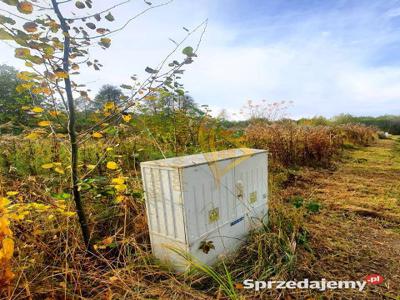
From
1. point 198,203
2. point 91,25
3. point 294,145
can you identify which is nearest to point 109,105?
point 91,25

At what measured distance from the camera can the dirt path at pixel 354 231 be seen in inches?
71.2

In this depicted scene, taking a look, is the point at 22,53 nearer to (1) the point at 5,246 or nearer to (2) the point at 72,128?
→ (2) the point at 72,128

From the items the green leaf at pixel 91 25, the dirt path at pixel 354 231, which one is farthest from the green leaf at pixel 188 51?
the dirt path at pixel 354 231

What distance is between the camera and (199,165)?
1646 millimetres

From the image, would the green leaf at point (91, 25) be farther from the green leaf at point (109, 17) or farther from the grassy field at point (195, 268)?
the grassy field at point (195, 268)

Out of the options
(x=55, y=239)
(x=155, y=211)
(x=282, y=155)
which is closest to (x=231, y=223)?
(x=155, y=211)

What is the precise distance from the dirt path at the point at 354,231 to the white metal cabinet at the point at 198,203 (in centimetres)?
63

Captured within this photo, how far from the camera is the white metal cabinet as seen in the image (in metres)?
1.62

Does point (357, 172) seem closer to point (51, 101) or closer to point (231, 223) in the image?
point (231, 223)

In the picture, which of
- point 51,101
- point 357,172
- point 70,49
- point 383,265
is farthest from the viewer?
point 357,172

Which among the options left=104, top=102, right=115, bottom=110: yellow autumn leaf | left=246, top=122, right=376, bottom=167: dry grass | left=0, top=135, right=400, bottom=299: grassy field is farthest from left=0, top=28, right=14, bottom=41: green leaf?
left=246, top=122, right=376, bottom=167: dry grass

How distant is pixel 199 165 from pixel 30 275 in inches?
51.9

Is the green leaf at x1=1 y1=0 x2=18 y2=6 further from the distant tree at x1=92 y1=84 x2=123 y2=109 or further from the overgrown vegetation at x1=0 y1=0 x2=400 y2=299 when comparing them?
the distant tree at x1=92 y1=84 x2=123 y2=109

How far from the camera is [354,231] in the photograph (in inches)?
98.8
